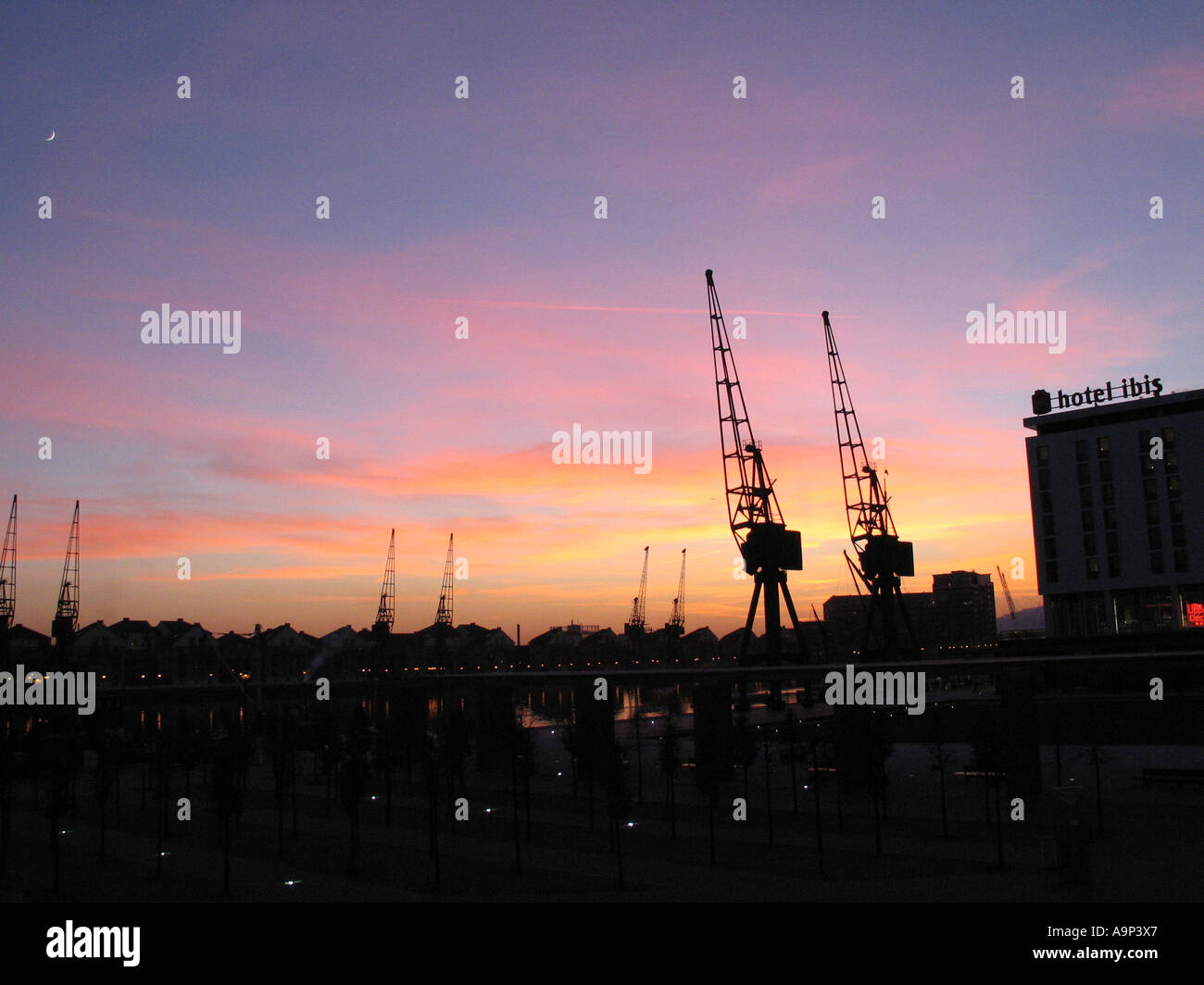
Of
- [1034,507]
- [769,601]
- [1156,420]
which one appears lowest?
[769,601]

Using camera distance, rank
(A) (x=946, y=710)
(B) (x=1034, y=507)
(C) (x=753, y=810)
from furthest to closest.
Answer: (B) (x=1034, y=507), (A) (x=946, y=710), (C) (x=753, y=810)

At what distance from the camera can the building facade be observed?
328ft

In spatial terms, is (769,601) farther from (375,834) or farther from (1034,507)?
(375,834)

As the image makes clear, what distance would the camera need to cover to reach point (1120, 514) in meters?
103

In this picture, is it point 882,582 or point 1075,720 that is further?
point 882,582

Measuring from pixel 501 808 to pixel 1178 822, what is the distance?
97.5ft

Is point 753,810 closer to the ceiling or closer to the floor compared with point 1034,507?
closer to the floor

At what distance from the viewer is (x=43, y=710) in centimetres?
10162

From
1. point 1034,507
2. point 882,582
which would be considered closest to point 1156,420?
point 1034,507

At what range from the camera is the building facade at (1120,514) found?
100062mm
